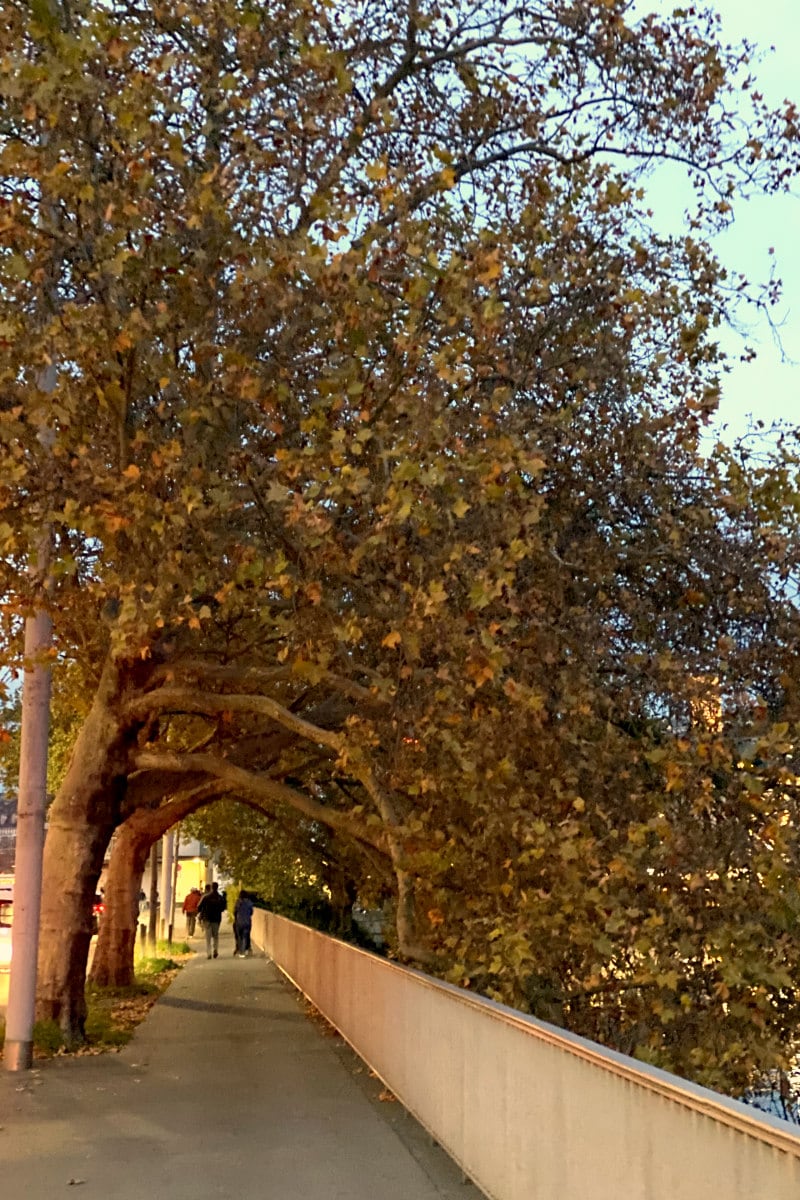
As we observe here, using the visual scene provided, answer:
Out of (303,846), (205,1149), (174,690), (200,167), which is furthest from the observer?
(303,846)

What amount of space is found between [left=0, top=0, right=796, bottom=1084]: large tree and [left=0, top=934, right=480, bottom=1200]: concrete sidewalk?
1477mm

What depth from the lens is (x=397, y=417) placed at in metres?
9.80

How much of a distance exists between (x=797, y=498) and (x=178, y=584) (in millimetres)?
4639

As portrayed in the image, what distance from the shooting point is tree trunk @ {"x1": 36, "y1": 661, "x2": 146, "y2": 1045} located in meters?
14.4

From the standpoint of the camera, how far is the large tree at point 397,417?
30.8 feet

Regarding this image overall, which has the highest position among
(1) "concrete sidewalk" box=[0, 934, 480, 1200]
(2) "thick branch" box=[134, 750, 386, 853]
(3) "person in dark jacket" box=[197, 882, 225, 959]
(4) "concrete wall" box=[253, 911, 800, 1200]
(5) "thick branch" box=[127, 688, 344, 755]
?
(5) "thick branch" box=[127, 688, 344, 755]

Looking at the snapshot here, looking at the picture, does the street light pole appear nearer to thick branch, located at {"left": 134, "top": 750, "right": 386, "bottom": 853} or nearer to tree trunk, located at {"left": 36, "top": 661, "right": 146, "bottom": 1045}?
tree trunk, located at {"left": 36, "top": 661, "right": 146, "bottom": 1045}

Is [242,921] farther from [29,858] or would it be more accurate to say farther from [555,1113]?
[555,1113]

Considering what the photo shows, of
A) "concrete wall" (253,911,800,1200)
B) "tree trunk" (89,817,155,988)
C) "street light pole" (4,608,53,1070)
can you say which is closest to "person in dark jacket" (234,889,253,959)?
"tree trunk" (89,817,155,988)

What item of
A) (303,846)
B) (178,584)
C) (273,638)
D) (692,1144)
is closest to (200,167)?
(178,584)

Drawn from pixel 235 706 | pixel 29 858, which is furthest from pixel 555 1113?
pixel 29 858

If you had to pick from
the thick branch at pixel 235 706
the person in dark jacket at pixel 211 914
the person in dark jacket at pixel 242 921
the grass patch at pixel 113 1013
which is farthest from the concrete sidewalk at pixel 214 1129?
the person in dark jacket at pixel 242 921

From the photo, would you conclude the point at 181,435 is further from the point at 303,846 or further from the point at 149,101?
the point at 303,846

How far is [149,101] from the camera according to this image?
955 cm
